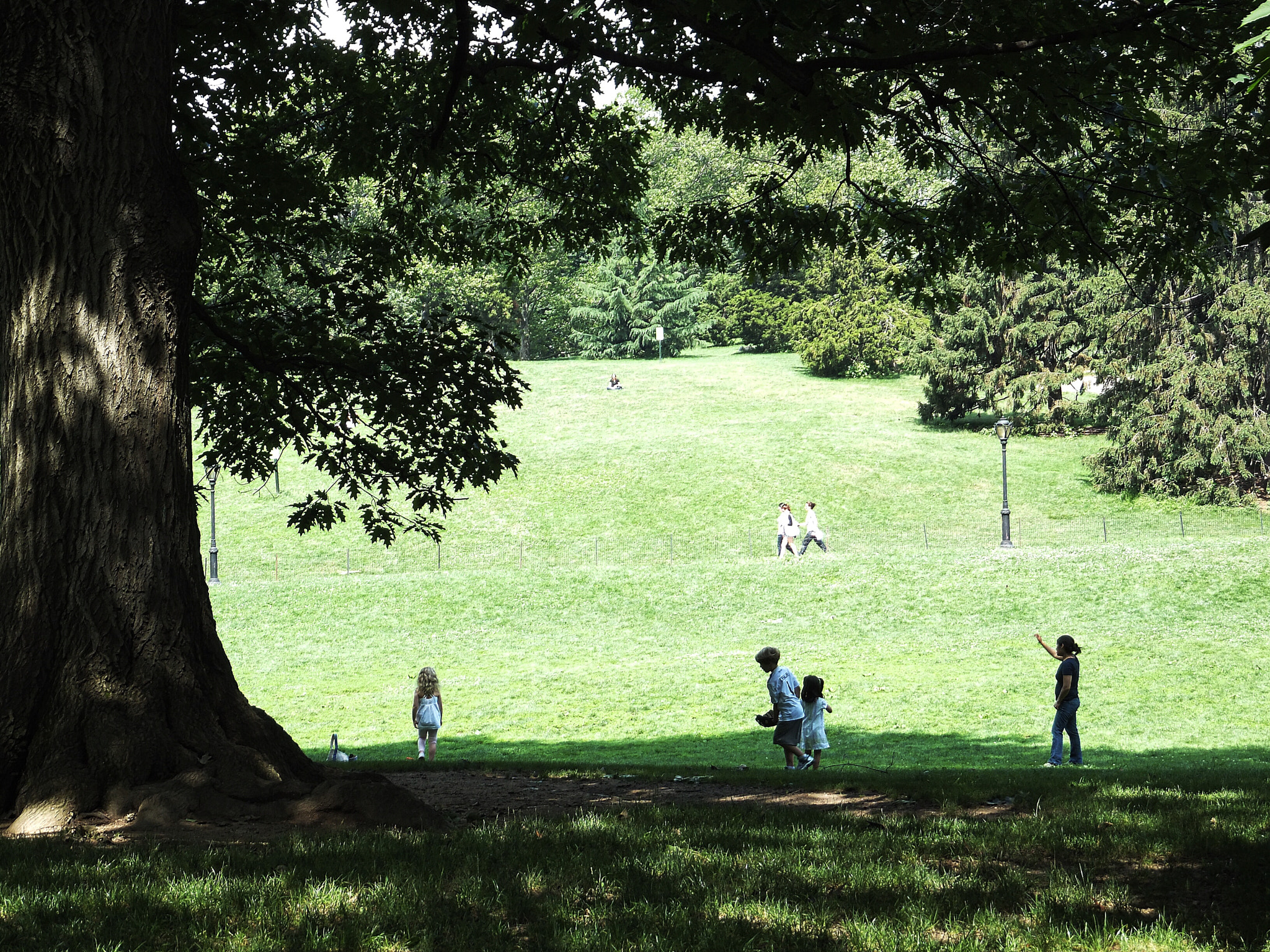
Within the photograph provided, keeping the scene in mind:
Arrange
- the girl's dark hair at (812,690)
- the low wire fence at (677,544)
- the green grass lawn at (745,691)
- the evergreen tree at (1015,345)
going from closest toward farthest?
the green grass lawn at (745,691), the girl's dark hair at (812,690), the low wire fence at (677,544), the evergreen tree at (1015,345)

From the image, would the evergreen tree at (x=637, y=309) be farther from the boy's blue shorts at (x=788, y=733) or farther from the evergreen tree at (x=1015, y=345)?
the boy's blue shorts at (x=788, y=733)

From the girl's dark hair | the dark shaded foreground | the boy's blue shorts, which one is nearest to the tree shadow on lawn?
the boy's blue shorts

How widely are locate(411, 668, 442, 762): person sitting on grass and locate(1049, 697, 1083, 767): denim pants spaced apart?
25.5ft

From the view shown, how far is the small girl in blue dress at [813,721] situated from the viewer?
41.3ft

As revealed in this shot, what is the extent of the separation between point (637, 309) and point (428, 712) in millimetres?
67258

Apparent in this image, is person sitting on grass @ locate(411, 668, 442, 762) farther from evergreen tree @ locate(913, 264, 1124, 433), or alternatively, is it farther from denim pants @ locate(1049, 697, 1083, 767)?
evergreen tree @ locate(913, 264, 1124, 433)

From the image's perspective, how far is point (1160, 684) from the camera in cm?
1894

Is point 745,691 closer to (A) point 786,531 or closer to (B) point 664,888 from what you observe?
(A) point 786,531

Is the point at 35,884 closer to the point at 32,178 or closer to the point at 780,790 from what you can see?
the point at 32,178

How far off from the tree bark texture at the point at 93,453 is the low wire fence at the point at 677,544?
2654 centimetres

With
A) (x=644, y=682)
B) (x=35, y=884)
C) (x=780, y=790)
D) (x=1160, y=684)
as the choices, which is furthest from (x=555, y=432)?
(x=35, y=884)

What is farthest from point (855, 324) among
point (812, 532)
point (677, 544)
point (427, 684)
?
point (427, 684)

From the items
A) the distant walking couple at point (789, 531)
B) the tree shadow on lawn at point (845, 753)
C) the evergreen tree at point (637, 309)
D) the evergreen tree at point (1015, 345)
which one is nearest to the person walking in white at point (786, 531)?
the distant walking couple at point (789, 531)

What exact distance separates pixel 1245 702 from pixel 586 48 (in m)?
15.3
